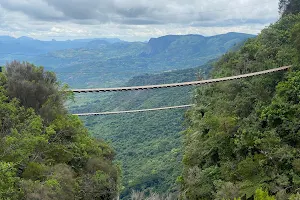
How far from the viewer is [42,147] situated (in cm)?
863

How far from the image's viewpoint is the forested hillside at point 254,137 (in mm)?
8148

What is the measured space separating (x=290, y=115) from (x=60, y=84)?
7.55 meters

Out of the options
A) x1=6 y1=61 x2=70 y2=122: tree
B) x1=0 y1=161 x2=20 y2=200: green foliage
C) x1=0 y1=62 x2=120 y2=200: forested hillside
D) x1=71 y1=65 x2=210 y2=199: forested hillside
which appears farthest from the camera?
x1=71 y1=65 x2=210 y2=199: forested hillside

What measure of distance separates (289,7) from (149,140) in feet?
82.7

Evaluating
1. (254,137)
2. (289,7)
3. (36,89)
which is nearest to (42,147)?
(36,89)

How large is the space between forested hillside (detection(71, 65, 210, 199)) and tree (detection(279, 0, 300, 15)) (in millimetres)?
6923

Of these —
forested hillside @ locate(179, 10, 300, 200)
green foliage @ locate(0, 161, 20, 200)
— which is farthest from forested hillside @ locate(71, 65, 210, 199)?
green foliage @ locate(0, 161, 20, 200)

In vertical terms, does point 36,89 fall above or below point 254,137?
above

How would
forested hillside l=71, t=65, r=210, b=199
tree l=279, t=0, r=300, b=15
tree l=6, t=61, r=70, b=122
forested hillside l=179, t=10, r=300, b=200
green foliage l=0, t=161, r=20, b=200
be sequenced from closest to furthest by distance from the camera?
green foliage l=0, t=161, r=20, b=200 → forested hillside l=179, t=10, r=300, b=200 → tree l=6, t=61, r=70, b=122 → tree l=279, t=0, r=300, b=15 → forested hillside l=71, t=65, r=210, b=199

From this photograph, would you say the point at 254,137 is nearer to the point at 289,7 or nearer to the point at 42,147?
the point at 42,147

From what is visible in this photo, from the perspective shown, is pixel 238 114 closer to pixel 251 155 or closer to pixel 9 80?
pixel 251 155

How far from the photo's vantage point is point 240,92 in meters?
12.7

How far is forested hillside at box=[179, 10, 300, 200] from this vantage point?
26.7 ft

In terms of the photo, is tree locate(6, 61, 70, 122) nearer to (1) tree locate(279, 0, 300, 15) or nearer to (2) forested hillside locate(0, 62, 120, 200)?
(2) forested hillside locate(0, 62, 120, 200)
